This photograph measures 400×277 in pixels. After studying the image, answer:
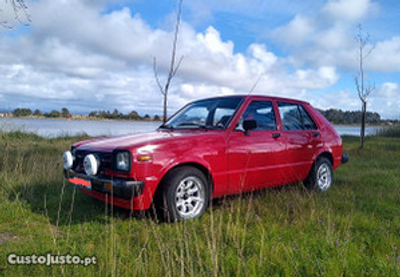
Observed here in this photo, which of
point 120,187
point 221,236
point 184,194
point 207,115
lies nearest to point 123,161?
point 120,187

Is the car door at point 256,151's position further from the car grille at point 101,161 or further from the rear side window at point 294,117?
the car grille at point 101,161

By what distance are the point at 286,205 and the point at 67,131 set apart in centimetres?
1545

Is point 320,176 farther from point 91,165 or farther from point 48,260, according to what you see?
point 48,260

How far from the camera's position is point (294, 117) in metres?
4.71

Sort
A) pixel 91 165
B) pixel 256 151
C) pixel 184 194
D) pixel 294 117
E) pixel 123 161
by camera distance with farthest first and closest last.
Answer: pixel 294 117, pixel 256 151, pixel 184 194, pixel 91 165, pixel 123 161

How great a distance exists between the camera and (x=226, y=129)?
365cm

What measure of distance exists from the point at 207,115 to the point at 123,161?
1.72m

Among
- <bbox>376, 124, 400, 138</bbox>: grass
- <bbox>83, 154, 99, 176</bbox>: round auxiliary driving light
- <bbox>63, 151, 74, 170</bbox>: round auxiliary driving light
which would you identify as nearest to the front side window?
Answer: <bbox>83, 154, 99, 176</bbox>: round auxiliary driving light

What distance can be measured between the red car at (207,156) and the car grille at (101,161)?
12 millimetres

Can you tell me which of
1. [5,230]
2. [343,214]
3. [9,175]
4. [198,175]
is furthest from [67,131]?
[343,214]

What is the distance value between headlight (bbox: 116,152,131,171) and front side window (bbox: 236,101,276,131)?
70.3 inches

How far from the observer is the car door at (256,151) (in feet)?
11.9

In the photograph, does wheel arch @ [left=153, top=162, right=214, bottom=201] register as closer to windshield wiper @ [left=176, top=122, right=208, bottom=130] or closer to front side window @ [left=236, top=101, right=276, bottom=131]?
windshield wiper @ [left=176, top=122, right=208, bottom=130]

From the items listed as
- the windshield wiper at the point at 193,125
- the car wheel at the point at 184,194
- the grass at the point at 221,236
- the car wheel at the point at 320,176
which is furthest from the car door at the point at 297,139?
the car wheel at the point at 184,194
